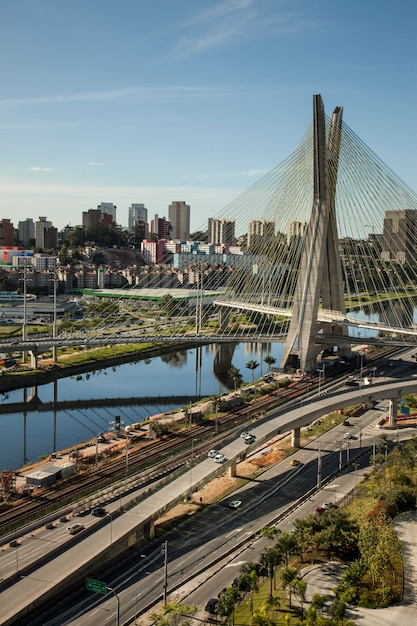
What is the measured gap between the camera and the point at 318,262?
71.3ft

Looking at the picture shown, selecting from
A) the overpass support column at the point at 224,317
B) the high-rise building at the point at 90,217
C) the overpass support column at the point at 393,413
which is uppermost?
the high-rise building at the point at 90,217

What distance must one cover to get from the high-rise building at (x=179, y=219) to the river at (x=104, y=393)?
59597 millimetres

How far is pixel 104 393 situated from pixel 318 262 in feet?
27.8

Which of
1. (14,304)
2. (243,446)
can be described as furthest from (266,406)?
(14,304)

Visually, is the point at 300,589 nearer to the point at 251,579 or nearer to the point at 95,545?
the point at 251,579

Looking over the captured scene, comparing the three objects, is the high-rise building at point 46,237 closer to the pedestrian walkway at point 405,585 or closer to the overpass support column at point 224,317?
the overpass support column at point 224,317

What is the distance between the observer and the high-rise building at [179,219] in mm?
90125

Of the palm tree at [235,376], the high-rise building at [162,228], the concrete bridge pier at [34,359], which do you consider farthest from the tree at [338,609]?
the high-rise building at [162,228]

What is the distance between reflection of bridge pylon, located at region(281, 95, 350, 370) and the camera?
2127 centimetres

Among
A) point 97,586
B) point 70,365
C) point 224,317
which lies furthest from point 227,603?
point 224,317

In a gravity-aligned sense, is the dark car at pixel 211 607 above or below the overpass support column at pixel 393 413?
below

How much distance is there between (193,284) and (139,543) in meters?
38.3

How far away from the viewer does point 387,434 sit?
632 inches

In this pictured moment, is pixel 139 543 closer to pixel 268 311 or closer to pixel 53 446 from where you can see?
pixel 53 446
